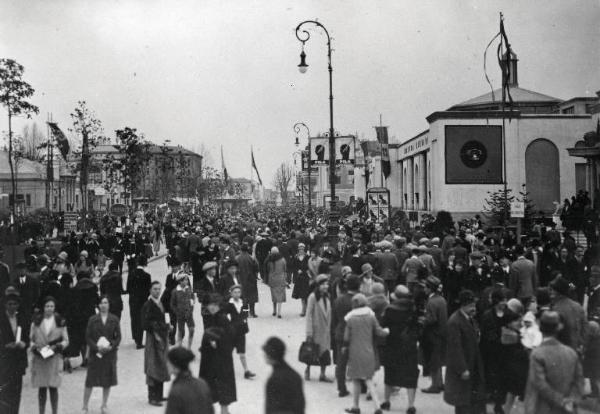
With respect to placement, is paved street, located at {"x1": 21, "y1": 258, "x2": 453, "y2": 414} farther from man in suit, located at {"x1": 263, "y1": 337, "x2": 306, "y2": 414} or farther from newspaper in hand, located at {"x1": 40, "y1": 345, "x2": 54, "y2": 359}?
man in suit, located at {"x1": 263, "y1": 337, "x2": 306, "y2": 414}

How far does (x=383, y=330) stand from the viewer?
836 centimetres

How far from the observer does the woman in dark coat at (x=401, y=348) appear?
27.8ft

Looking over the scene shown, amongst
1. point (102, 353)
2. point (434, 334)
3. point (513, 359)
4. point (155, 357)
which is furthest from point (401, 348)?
point (102, 353)

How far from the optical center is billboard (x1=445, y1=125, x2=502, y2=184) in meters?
43.1

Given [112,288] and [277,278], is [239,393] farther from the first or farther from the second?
[277,278]

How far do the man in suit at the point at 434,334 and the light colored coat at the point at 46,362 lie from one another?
15.2 ft

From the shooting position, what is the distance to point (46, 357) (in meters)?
8.04

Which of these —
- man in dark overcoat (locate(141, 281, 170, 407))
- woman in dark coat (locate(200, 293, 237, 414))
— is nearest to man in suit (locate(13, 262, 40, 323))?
man in dark overcoat (locate(141, 281, 170, 407))

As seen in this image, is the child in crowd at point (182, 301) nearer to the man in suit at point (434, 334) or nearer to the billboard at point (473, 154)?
the man in suit at point (434, 334)

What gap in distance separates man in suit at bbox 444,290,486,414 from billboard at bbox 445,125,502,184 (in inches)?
1429

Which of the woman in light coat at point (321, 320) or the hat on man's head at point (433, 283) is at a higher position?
the hat on man's head at point (433, 283)

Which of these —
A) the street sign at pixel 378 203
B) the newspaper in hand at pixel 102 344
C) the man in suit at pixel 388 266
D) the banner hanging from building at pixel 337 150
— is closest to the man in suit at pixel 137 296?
the newspaper in hand at pixel 102 344

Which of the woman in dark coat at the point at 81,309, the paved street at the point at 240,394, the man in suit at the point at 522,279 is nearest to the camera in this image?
the paved street at the point at 240,394

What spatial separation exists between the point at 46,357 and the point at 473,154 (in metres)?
38.2
